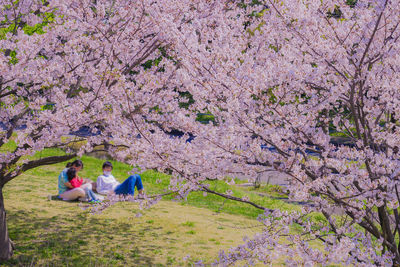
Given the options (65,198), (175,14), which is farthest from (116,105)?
(65,198)

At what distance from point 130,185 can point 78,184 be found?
119 centimetres

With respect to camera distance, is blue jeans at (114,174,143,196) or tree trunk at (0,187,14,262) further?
blue jeans at (114,174,143,196)

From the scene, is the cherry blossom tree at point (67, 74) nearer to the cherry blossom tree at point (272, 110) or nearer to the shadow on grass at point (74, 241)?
the cherry blossom tree at point (272, 110)

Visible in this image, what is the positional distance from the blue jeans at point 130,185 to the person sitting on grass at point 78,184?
1.71ft

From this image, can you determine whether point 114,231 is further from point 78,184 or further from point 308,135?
point 308,135

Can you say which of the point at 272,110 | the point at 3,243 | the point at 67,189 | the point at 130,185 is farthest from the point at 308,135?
the point at 67,189

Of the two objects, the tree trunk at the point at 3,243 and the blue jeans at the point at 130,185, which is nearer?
the tree trunk at the point at 3,243

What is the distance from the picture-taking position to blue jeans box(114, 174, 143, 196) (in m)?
8.22

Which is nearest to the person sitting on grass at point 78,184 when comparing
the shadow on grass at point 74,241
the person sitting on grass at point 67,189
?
the person sitting on grass at point 67,189

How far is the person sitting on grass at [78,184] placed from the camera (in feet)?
26.9

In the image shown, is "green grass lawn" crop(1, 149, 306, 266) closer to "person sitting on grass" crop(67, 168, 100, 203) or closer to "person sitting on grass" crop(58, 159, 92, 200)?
"person sitting on grass" crop(58, 159, 92, 200)

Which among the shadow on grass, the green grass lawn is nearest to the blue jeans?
the green grass lawn

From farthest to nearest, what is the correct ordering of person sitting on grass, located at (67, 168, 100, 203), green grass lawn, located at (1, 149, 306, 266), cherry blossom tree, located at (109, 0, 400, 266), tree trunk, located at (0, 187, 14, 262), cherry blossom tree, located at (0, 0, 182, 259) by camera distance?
person sitting on grass, located at (67, 168, 100, 203)
green grass lawn, located at (1, 149, 306, 266)
tree trunk, located at (0, 187, 14, 262)
cherry blossom tree, located at (0, 0, 182, 259)
cherry blossom tree, located at (109, 0, 400, 266)

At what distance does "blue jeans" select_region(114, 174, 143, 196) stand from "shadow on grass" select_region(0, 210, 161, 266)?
926 mm
